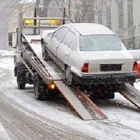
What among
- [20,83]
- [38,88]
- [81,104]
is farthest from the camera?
[20,83]

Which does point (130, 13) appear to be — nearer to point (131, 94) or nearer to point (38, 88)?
point (38, 88)

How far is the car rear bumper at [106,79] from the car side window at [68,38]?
4.19 ft

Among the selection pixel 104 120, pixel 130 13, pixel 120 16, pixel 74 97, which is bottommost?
pixel 104 120

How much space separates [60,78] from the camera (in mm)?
12180

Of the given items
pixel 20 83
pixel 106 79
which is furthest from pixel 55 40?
pixel 20 83

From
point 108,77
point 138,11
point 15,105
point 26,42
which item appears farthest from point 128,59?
point 138,11

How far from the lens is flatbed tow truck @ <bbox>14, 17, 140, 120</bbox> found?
1075 centimetres

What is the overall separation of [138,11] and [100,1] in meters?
10.7

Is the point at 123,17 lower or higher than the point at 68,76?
higher

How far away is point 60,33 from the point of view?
1322cm

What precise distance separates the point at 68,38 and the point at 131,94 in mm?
2365

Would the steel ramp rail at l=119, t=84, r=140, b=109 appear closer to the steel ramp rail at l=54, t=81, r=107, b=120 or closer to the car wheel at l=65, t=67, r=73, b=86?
the steel ramp rail at l=54, t=81, r=107, b=120

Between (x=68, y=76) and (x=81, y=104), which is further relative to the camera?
(x=68, y=76)

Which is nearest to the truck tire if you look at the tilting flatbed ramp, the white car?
the tilting flatbed ramp
